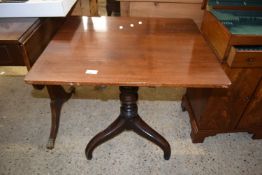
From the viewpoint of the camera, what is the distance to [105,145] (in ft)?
5.24

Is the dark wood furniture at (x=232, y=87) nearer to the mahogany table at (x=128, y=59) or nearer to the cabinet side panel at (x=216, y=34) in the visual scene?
the cabinet side panel at (x=216, y=34)

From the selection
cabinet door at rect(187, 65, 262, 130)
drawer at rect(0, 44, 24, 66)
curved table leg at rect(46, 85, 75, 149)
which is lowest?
curved table leg at rect(46, 85, 75, 149)

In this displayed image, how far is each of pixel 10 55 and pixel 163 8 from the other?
1066mm

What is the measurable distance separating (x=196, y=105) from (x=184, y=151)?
1.17 ft

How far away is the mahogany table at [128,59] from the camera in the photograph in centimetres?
86

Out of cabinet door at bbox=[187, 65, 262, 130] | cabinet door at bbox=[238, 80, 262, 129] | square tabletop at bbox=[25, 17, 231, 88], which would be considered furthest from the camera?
cabinet door at bbox=[238, 80, 262, 129]

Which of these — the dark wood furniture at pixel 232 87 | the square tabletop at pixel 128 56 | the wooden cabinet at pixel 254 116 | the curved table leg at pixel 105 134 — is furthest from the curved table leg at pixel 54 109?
the wooden cabinet at pixel 254 116

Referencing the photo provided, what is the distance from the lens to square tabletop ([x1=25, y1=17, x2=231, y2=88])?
0.86 m

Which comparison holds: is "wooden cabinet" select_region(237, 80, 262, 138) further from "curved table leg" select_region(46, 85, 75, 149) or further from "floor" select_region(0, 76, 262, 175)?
"curved table leg" select_region(46, 85, 75, 149)

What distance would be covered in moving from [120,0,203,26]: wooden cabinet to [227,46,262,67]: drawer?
536 mm

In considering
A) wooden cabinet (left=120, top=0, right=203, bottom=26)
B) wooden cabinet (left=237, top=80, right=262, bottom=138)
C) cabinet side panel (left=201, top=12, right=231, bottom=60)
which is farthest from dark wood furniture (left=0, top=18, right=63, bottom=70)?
wooden cabinet (left=237, top=80, right=262, bottom=138)

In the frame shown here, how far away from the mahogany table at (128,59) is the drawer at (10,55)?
19 centimetres

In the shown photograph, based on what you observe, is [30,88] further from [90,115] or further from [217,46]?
[217,46]

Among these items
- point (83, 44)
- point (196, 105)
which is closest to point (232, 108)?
point (196, 105)
